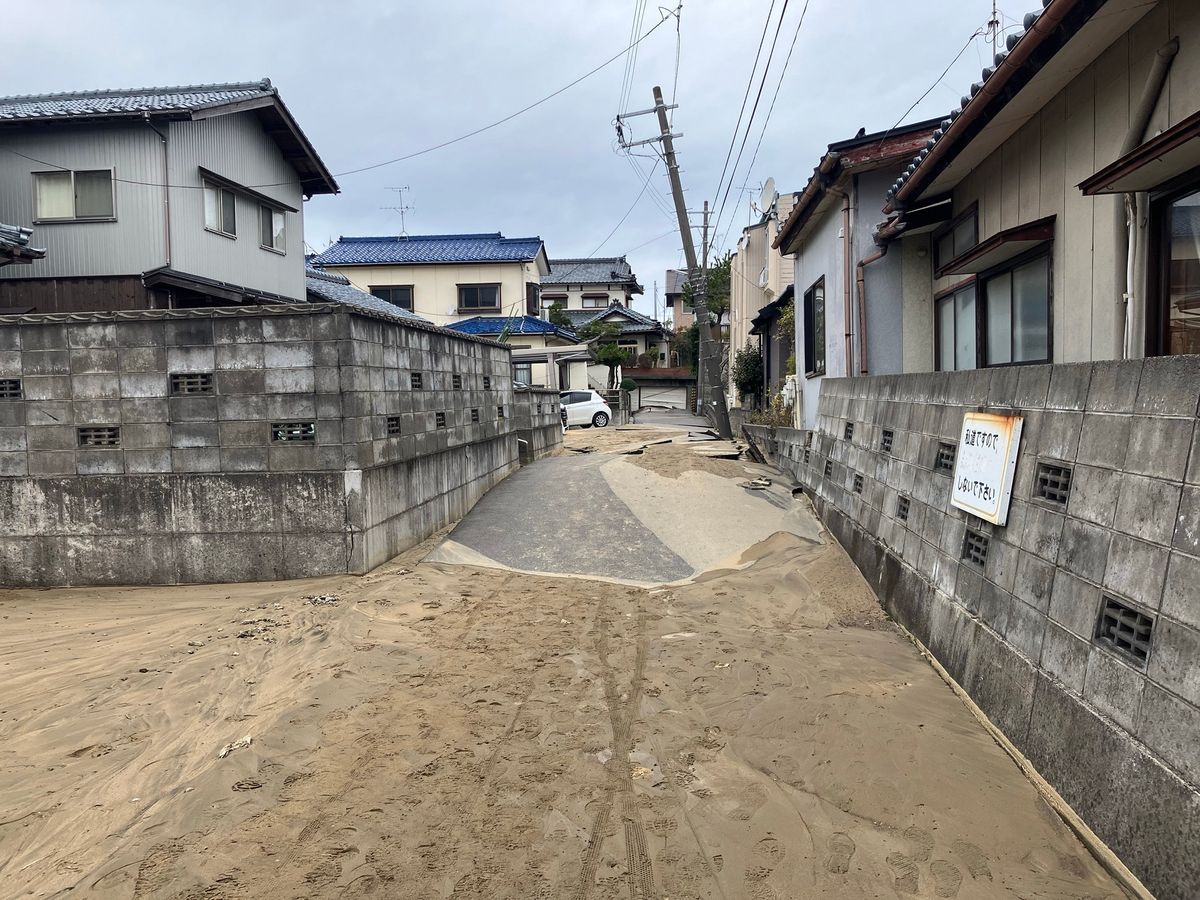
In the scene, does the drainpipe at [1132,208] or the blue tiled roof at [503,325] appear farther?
the blue tiled roof at [503,325]

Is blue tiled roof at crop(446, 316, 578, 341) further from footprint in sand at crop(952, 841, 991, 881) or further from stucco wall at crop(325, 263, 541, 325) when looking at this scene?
footprint in sand at crop(952, 841, 991, 881)

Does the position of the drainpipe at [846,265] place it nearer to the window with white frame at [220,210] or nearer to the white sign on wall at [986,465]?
the white sign on wall at [986,465]

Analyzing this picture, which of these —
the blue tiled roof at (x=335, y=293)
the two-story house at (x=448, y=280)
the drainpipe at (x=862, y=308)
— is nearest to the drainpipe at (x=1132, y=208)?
the drainpipe at (x=862, y=308)

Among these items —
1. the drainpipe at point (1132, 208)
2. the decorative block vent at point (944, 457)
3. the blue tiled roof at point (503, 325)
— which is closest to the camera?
the drainpipe at point (1132, 208)

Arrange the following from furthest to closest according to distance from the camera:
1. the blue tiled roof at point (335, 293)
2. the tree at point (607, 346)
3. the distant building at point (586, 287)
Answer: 1. the distant building at point (586, 287)
2. the tree at point (607, 346)
3. the blue tiled roof at point (335, 293)

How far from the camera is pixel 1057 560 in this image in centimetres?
402

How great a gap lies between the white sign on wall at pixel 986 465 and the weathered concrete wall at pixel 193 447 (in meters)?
5.29

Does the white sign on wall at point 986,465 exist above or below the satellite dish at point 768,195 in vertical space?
below

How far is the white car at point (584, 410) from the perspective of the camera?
2753 centimetres

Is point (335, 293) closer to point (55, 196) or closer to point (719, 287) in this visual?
point (55, 196)

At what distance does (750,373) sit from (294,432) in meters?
18.8

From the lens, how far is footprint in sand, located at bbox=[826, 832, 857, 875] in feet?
10.6

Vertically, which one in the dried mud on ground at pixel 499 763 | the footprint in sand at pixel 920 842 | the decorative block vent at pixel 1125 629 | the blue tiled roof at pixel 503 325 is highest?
the blue tiled roof at pixel 503 325

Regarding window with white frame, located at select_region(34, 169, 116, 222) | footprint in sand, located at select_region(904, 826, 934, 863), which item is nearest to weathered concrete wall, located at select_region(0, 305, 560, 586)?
footprint in sand, located at select_region(904, 826, 934, 863)
